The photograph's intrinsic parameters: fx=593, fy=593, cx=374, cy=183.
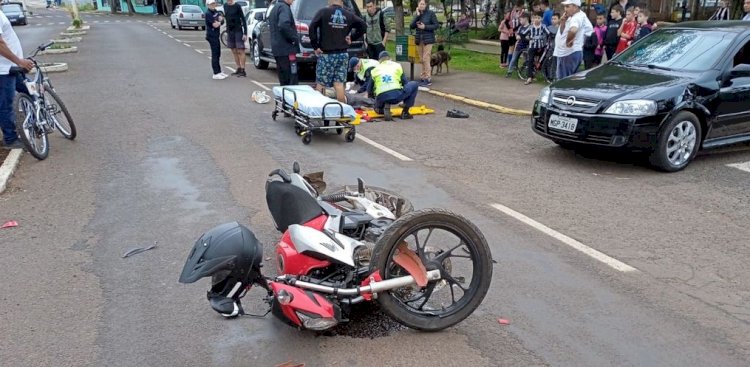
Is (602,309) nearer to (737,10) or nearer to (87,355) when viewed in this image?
(87,355)

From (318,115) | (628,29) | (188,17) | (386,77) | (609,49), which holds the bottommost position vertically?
(318,115)

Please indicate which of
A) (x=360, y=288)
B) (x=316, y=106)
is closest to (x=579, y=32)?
(x=316, y=106)

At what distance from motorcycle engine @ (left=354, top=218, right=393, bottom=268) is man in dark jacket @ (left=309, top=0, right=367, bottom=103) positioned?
6808 mm

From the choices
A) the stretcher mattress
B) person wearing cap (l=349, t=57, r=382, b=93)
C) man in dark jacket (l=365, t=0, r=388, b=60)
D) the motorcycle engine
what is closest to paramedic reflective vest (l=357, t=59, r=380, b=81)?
person wearing cap (l=349, t=57, r=382, b=93)

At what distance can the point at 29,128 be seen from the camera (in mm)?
7293

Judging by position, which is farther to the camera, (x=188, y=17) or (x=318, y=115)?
(x=188, y=17)

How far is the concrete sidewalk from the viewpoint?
11.7 metres

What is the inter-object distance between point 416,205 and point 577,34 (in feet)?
23.2

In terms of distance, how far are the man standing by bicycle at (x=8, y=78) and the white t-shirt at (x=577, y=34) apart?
898 cm

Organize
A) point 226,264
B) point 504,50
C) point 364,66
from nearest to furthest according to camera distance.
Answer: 1. point 226,264
2. point 364,66
3. point 504,50

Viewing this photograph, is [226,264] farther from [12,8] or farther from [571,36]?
[12,8]

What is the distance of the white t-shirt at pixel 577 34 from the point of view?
36.7 ft

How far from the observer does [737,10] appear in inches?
741

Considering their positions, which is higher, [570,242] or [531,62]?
[531,62]
